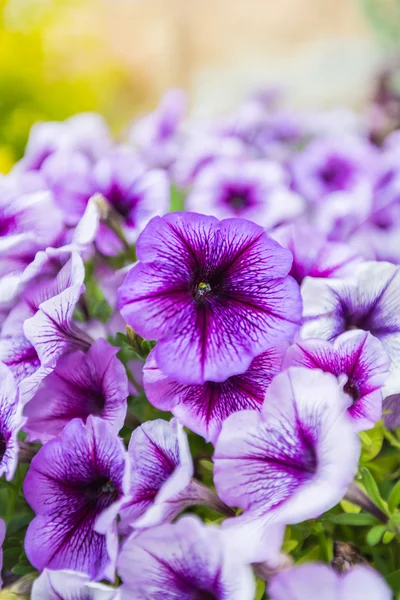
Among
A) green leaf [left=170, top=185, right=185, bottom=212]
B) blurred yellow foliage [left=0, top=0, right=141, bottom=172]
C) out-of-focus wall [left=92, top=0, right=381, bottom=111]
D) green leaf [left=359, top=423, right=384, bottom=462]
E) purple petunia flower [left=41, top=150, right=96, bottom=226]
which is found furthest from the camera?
out-of-focus wall [left=92, top=0, right=381, bottom=111]

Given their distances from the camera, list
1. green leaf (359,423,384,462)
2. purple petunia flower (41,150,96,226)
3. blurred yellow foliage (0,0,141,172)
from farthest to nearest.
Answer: blurred yellow foliage (0,0,141,172), purple petunia flower (41,150,96,226), green leaf (359,423,384,462)

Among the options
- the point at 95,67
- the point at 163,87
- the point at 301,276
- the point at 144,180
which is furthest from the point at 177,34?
the point at 301,276

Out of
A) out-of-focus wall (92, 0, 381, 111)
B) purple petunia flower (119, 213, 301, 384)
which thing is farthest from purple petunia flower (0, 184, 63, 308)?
out-of-focus wall (92, 0, 381, 111)

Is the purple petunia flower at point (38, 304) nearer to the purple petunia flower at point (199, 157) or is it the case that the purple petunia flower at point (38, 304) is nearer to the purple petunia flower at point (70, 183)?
the purple petunia flower at point (70, 183)

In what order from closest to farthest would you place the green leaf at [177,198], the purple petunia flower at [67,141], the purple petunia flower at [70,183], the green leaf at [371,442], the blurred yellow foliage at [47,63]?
1. the green leaf at [371,442]
2. the purple petunia flower at [70,183]
3. the purple petunia flower at [67,141]
4. the green leaf at [177,198]
5. the blurred yellow foliage at [47,63]

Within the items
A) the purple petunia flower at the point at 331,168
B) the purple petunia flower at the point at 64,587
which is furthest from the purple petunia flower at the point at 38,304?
the purple petunia flower at the point at 331,168

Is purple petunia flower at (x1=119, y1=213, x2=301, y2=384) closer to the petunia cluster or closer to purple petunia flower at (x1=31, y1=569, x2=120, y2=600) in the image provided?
the petunia cluster

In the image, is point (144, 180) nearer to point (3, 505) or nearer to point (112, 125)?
→ point (3, 505)
